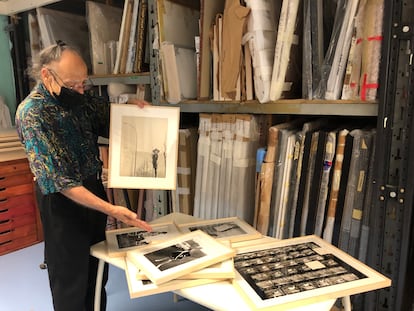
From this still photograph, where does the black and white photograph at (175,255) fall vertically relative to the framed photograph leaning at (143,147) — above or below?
below

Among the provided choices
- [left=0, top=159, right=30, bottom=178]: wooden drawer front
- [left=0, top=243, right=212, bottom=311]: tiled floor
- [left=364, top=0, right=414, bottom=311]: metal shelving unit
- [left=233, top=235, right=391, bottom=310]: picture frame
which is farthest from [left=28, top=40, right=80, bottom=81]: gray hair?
[left=0, top=159, right=30, bottom=178]: wooden drawer front

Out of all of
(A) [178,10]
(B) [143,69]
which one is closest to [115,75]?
(B) [143,69]

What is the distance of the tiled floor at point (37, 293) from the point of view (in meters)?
1.70

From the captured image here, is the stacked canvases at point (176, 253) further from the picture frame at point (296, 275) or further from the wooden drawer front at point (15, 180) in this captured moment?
the wooden drawer front at point (15, 180)

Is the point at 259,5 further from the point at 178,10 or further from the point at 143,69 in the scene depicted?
the point at 143,69

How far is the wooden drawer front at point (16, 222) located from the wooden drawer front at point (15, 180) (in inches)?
9.0

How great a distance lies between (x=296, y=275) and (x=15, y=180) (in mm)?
2019

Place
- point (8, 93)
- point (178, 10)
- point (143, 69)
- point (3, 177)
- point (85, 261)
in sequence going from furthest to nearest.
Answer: point (8, 93)
point (3, 177)
point (143, 69)
point (178, 10)
point (85, 261)

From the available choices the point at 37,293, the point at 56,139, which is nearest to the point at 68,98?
A: the point at 56,139

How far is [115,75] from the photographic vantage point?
73.4 inches

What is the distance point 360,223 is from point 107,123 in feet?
3.25

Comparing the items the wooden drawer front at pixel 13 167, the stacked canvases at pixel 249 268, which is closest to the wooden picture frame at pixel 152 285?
the stacked canvases at pixel 249 268

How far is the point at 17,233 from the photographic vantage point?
2.32 metres

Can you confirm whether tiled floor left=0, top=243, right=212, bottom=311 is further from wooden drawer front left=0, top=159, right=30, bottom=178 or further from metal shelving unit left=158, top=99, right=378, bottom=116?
metal shelving unit left=158, top=99, right=378, bottom=116
